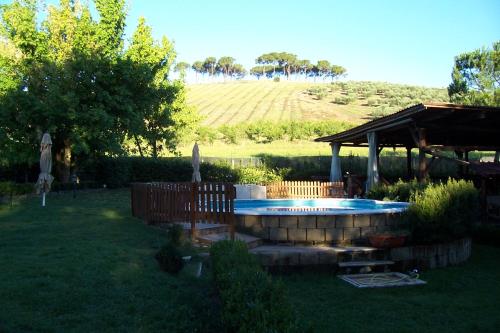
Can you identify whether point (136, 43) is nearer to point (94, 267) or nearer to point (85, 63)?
point (85, 63)

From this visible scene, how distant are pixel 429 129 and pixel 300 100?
5314 centimetres

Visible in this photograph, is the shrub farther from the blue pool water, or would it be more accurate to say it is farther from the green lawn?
the green lawn

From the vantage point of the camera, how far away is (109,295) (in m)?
5.50

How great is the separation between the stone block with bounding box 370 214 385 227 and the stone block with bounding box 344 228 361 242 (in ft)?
1.13

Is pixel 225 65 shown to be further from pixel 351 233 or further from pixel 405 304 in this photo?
pixel 405 304

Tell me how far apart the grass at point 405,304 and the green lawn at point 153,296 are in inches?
0.5

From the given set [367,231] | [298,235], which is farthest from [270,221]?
[367,231]

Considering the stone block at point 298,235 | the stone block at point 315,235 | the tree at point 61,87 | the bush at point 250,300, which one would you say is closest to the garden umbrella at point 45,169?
the tree at point 61,87

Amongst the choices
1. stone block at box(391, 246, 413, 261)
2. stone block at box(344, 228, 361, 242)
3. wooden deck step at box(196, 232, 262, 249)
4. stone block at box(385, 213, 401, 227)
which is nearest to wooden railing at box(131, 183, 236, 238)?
wooden deck step at box(196, 232, 262, 249)

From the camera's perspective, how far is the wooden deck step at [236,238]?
8.19 meters

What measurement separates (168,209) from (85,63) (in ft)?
44.6

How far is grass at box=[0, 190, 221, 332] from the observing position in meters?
4.65

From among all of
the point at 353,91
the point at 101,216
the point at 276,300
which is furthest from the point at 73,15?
the point at 353,91

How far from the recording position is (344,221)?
28.0 feet
